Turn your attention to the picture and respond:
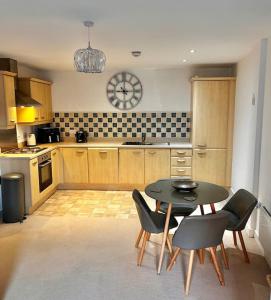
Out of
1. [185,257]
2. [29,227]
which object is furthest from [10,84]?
[185,257]

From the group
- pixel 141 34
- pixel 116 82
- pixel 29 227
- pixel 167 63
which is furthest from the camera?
pixel 116 82

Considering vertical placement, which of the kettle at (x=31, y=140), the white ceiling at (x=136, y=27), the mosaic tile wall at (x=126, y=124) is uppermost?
the white ceiling at (x=136, y=27)

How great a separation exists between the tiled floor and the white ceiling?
2.28 metres

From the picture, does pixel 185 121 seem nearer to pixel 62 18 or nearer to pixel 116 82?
pixel 116 82

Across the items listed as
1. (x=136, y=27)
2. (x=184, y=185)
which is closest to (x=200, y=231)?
(x=184, y=185)

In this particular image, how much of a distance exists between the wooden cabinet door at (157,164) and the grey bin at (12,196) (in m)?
2.15

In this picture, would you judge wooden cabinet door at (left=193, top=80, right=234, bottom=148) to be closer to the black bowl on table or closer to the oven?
the black bowl on table

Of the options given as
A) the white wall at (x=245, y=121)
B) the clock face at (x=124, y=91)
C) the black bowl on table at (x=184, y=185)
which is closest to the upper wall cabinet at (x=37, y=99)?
the clock face at (x=124, y=91)

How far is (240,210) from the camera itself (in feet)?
9.66

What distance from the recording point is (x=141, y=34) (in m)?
2.88

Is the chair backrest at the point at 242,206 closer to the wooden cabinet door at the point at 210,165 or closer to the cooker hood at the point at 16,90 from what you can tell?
the wooden cabinet door at the point at 210,165

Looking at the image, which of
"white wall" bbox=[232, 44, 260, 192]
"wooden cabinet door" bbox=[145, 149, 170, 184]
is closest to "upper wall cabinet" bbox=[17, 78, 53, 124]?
"wooden cabinet door" bbox=[145, 149, 170, 184]

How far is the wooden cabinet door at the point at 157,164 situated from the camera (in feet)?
16.7

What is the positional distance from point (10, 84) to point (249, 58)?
132 inches
